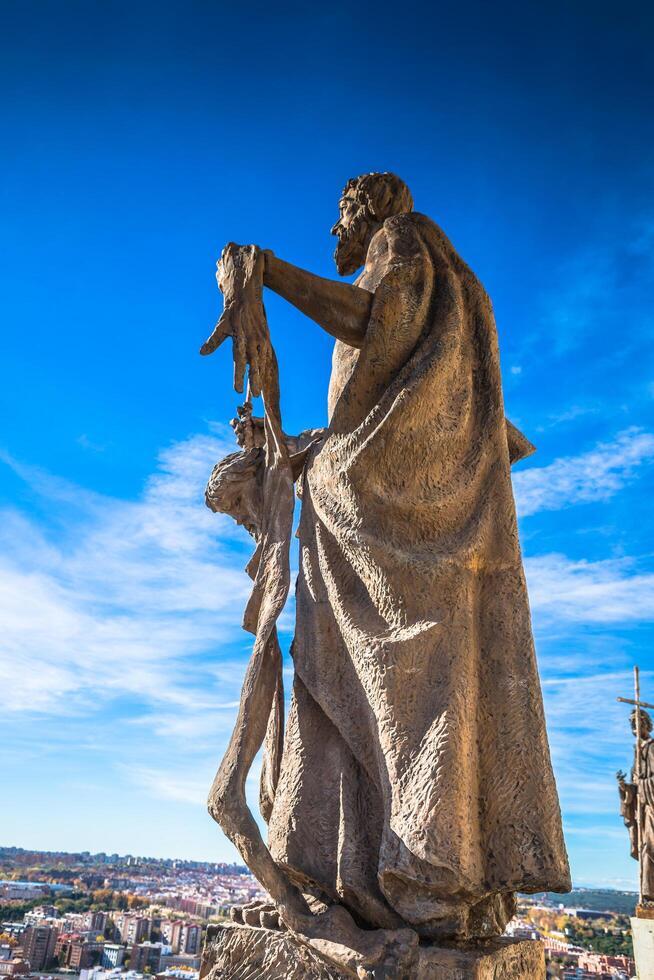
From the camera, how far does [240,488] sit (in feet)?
13.9

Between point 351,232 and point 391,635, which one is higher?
point 351,232

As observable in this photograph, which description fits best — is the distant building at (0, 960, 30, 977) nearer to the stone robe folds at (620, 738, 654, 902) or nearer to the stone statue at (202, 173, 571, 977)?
the stone statue at (202, 173, 571, 977)

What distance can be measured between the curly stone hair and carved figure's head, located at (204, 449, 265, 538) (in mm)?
1429

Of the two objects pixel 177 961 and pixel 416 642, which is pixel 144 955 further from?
pixel 416 642

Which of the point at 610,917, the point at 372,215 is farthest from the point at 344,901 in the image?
the point at 610,917

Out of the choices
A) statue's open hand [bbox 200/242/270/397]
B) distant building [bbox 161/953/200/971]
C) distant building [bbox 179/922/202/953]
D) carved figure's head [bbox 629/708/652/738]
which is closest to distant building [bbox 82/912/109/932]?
distant building [bbox 179/922/202/953]

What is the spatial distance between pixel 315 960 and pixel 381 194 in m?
3.56

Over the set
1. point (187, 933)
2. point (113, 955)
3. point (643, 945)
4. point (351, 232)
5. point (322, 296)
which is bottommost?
point (113, 955)

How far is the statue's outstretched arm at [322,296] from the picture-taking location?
3.74m

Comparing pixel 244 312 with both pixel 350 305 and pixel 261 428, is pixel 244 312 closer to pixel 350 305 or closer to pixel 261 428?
pixel 350 305

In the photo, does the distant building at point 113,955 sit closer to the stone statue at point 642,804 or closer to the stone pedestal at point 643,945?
the stone pedestal at point 643,945

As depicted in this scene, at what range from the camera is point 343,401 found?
3812mm

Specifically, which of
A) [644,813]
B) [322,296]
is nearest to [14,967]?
[322,296]

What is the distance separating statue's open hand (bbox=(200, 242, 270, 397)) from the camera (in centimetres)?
364
